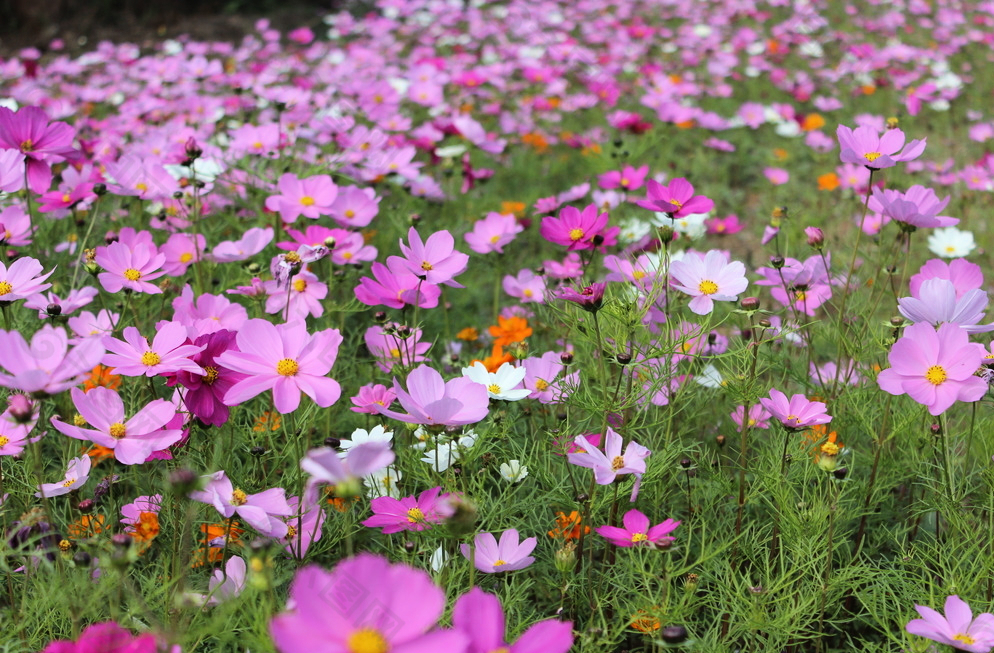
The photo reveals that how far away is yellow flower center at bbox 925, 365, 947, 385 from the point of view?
91 centimetres

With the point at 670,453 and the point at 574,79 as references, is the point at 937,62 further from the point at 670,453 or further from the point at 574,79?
the point at 670,453

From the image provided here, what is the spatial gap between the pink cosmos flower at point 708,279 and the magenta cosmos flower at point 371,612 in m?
0.68

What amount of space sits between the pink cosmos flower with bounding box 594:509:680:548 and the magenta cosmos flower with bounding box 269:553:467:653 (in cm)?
42

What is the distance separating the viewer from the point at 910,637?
3.01ft

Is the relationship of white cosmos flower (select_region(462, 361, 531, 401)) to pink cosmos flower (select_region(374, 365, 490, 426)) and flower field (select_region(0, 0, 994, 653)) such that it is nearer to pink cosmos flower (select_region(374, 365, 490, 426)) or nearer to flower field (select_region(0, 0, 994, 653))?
flower field (select_region(0, 0, 994, 653))

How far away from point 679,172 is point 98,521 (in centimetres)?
231

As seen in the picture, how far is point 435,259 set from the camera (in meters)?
1.14

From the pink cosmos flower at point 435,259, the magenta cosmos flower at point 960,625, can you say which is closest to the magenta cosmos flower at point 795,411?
the magenta cosmos flower at point 960,625

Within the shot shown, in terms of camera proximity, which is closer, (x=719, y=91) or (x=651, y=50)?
(x=719, y=91)

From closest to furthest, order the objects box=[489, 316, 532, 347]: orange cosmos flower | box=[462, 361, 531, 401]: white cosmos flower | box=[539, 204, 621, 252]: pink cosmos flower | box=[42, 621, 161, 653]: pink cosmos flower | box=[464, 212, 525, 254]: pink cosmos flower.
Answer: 1. box=[42, 621, 161, 653]: pink cosmos flower
2. box=[462, 361, 531, 401]: white cosmos flower
3. box=[539, 204, 621, 252]: pink cosmos flower
4. box=[489, 316, 532, 347]: orange cosmos flower
5. box=[464, 212, 525, 254]: pink cosmos flower

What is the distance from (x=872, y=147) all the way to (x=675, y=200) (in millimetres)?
297

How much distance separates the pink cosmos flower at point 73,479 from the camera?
95cm

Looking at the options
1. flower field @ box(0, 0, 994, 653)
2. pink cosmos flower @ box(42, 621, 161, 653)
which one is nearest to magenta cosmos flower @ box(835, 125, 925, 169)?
flower field @ box(0, 0, 994, 653)

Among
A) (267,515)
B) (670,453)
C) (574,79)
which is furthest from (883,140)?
(574,79)
